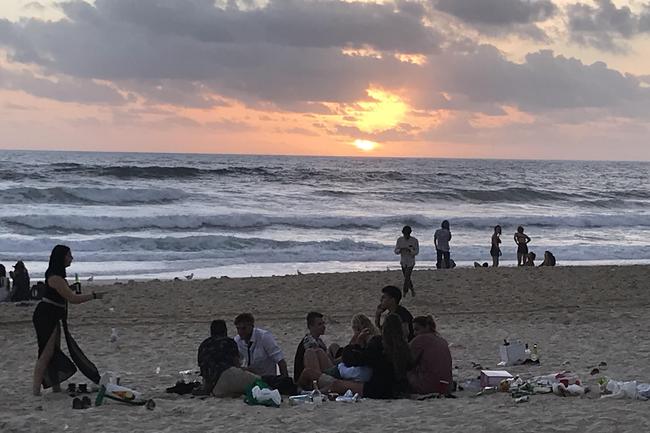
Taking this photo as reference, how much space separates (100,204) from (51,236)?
1136cm

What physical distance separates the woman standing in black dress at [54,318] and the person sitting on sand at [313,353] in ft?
6.70

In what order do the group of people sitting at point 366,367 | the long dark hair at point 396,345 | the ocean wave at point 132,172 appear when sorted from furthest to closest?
the ocean wave at point 132,172
the group of people sitting at point 366,367
the long dark hair at point 396,345

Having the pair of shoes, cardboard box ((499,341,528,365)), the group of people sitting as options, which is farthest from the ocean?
the pair of shoes

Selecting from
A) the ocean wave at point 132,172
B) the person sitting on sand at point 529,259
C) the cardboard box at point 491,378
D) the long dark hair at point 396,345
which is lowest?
the cardboard box at point 491,378

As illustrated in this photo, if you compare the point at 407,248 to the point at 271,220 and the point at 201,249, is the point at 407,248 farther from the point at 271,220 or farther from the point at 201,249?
the point at 271,220

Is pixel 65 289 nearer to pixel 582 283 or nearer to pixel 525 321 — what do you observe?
pixel 525 321

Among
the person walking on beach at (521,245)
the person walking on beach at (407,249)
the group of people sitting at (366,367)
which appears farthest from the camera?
the person walking on beach at (521,245)

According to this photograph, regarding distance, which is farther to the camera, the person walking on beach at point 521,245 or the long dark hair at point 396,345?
the person walking on beach at point 521,245

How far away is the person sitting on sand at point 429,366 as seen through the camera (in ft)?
25.5

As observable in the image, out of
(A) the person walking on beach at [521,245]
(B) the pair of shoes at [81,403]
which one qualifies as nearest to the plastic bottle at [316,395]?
(B) the pair of shoes at [81,403]

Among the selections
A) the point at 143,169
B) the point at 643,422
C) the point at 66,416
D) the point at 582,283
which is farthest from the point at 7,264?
the point at 143,169

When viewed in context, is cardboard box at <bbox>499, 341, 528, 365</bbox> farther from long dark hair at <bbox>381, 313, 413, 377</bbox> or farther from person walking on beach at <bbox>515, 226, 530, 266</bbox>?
person walking on beach at <bbox>515, 226, 530, 266</bbox>

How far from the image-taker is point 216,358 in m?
7.80

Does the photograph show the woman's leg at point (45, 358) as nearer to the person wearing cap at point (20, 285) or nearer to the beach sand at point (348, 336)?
the beach sand at point (348, 336)
